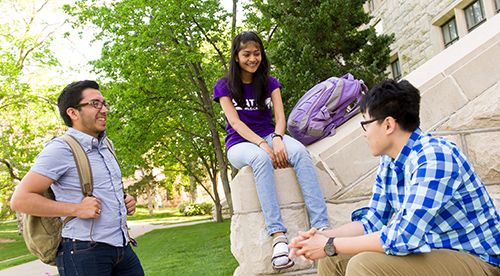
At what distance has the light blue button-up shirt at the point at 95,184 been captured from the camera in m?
2.10

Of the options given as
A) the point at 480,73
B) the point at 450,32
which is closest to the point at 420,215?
the point at 480,73

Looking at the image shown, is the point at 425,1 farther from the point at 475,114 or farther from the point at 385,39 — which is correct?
the point at 475,114

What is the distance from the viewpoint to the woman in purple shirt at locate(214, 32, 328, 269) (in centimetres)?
296

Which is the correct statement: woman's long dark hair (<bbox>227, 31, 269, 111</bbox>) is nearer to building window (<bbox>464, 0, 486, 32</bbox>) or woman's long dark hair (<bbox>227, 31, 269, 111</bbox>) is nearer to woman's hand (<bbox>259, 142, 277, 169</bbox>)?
woman's hand (<bbox>259, 142, 277, 169</bbox>)

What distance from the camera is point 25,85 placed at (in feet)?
54.7

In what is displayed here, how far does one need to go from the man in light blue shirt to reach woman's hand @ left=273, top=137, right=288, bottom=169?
4.14 ft

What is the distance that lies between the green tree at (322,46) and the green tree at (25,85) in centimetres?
1252

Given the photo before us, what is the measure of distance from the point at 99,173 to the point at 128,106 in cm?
973

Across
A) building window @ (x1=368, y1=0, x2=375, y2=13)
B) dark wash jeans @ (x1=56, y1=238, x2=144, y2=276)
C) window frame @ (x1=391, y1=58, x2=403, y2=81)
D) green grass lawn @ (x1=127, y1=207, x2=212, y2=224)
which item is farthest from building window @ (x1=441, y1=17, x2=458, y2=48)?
green grass lawn @ (x1=127, y1=207, x2=212, y2=224)

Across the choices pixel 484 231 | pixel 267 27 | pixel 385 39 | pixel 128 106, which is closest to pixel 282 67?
pixel 385 39

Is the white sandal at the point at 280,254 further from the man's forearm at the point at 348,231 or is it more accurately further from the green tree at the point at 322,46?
the green tree at the point at 322,46

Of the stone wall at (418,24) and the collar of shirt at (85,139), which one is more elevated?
the stone wall at (418,24)

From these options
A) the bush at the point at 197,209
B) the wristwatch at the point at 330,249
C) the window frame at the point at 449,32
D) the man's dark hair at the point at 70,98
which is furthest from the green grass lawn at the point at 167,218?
the wristwatch at the point at 330,249

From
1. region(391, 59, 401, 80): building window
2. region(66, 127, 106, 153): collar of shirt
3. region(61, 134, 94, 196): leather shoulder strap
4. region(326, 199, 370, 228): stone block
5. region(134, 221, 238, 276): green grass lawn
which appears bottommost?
region(134, 221, 238, 276): green grass lawn
